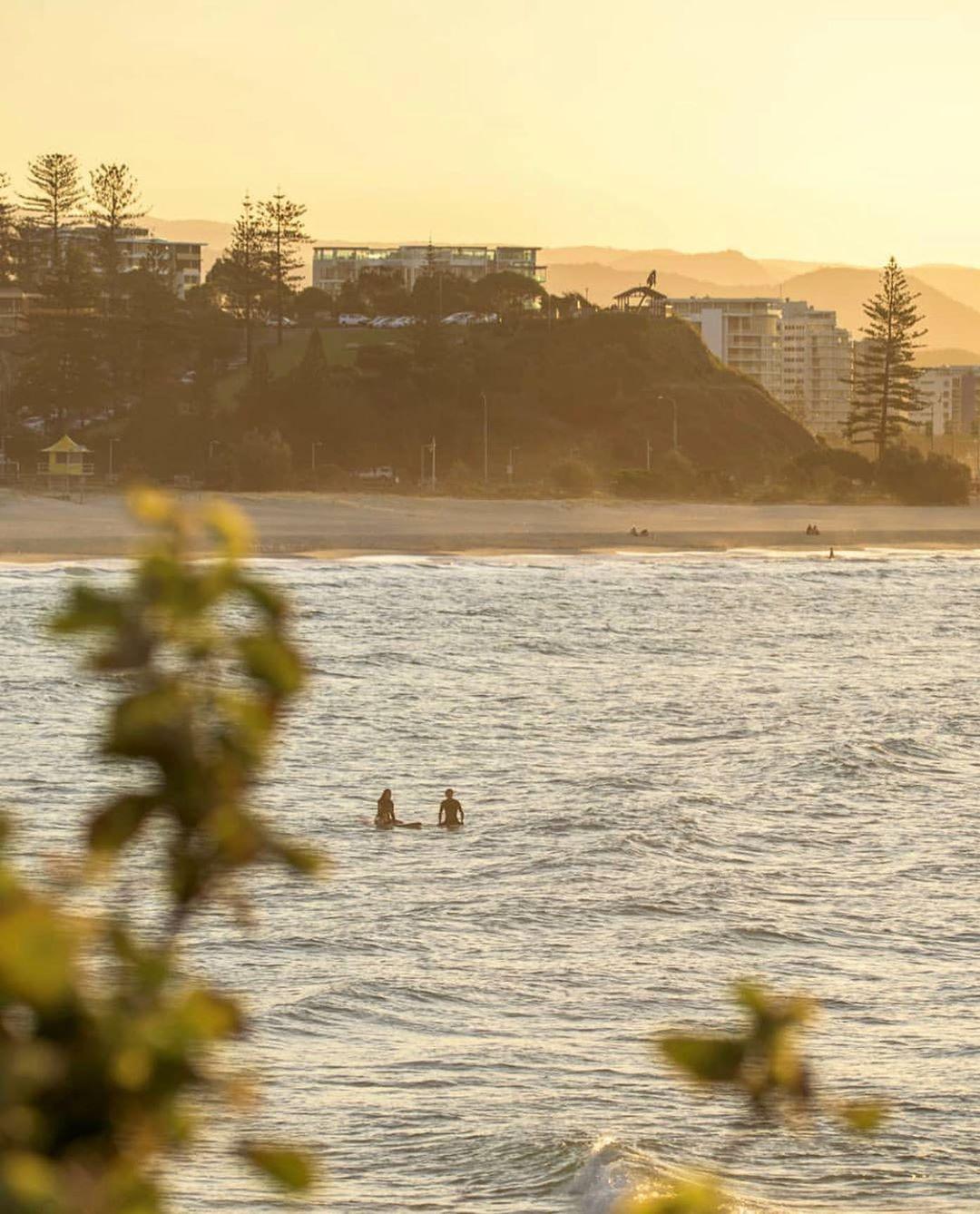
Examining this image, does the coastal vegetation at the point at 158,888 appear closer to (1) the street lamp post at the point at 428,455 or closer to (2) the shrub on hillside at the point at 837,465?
(1) the street lamp post at the point at 428,455

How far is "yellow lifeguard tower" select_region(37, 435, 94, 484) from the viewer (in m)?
88.0

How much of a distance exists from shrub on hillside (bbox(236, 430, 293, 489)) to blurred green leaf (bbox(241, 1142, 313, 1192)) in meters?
90.1

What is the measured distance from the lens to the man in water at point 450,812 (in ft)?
78.2

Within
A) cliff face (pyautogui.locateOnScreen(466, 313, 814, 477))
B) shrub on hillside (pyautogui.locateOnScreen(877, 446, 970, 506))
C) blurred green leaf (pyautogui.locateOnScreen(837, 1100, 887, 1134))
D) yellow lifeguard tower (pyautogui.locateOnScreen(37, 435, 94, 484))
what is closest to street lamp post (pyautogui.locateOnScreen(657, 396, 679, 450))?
cliff face (pyautogui.locateOnScreen(466, 313, 814, 477))

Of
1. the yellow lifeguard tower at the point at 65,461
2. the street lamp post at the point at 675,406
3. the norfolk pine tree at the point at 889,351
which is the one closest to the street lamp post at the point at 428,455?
the street lamp post at the point at 675,406

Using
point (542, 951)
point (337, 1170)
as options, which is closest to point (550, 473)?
point (542, 951)

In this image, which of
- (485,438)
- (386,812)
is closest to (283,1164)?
(386,812)

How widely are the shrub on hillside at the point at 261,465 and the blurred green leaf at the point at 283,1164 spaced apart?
9008 centimetres

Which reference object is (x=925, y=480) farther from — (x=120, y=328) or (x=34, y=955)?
(x=34, y=955)

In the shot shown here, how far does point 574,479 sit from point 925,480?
1852 cm

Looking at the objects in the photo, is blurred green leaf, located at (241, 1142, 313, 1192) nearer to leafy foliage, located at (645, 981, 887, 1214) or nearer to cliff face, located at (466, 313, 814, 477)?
leafy foliage, located at (645, 981, 887, 1214)

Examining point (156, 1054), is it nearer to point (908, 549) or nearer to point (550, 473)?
point (908, 549)

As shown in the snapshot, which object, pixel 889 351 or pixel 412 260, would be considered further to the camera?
pixel 412 260

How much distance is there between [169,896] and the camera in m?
1.23
